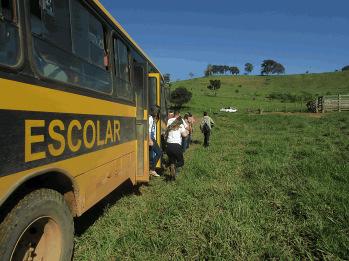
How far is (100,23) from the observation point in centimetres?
540

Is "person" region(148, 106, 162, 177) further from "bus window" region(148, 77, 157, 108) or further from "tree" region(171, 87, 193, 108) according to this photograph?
"tree" region(171, 87, 193, 108)

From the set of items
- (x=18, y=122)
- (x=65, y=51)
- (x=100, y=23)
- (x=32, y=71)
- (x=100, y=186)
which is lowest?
(x=100, y=186)

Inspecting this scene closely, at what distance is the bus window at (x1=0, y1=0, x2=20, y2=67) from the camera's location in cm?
297

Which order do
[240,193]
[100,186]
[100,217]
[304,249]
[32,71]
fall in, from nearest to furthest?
[32,71] → [304,249] → [100,186] → [100,217] → [240,193]

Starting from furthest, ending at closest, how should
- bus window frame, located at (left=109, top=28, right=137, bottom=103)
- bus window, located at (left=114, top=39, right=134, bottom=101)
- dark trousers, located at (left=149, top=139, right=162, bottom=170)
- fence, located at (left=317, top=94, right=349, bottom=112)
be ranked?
fence, located at (left=317, top=94, right=349, bottom=112), dark trousers, located at (left=149, top=139, right=162, bottom=170), bus window, located at (left=114, top=39, right=134, bottom=101), bus window frame, located at (left=109, top=28, right=137, bottom=103)

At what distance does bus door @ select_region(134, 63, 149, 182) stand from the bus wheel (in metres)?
3.73

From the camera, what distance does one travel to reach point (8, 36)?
120 inches

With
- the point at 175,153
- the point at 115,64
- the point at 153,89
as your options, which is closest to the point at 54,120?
the point at 115,64

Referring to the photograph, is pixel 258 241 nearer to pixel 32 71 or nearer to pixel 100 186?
pixel 100 186

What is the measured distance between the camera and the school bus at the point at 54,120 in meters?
3.03

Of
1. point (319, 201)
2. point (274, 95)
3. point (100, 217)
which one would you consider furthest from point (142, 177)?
point (274, 95)

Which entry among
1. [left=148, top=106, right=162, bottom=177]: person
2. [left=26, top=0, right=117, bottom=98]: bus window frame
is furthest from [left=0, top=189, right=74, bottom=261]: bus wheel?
[left=148, top=106, right=162, bottom=177]: person

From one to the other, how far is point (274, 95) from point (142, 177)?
246ft

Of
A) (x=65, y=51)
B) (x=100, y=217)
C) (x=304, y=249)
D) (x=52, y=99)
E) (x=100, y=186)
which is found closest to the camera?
(x=52, y=99)
